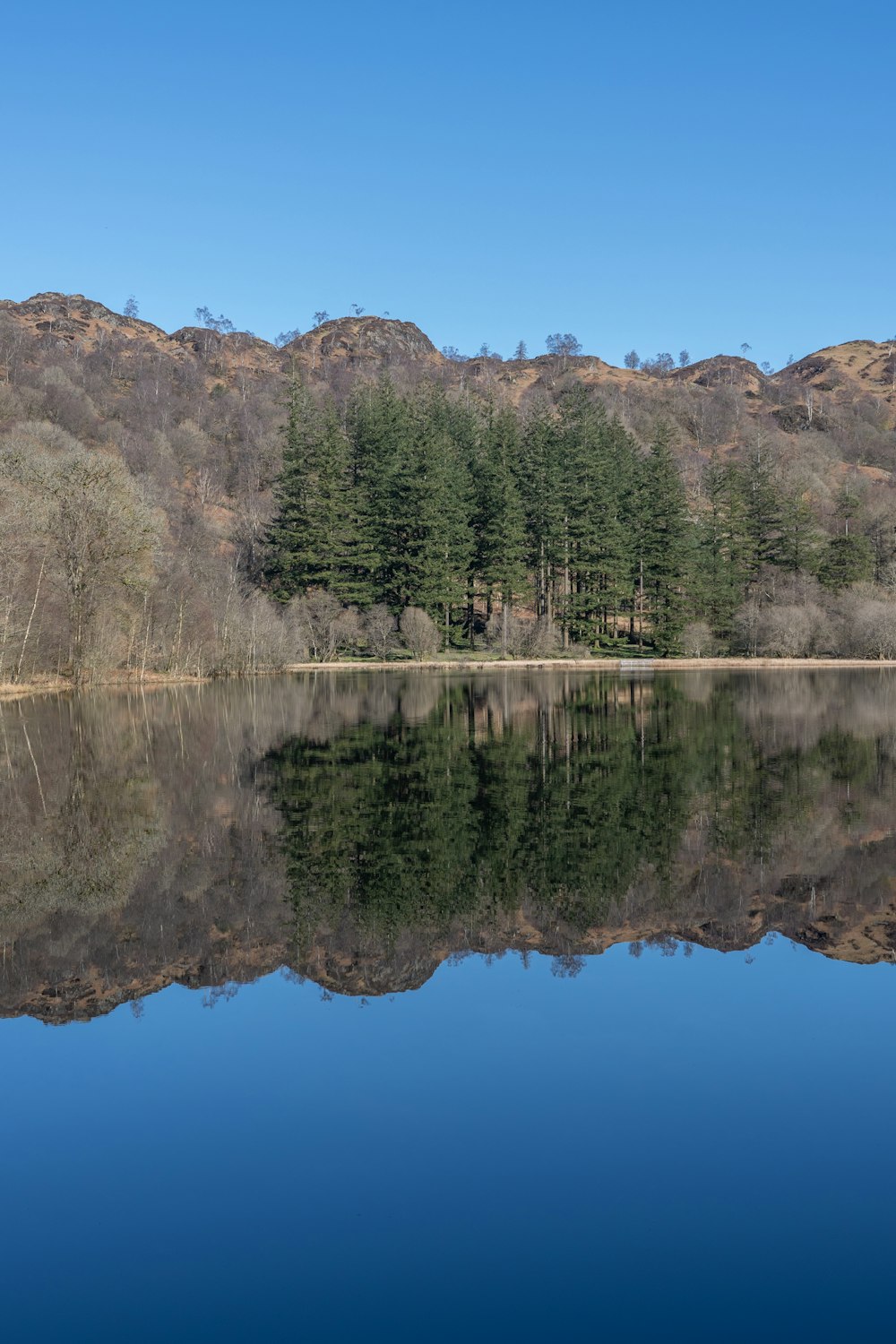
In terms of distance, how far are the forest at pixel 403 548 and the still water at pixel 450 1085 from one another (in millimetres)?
30041

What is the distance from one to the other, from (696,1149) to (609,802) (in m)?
10.8

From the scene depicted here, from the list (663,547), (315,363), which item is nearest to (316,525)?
(663,547)

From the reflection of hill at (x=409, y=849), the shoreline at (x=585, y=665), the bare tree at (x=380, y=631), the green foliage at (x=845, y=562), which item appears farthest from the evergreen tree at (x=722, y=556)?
the reflection of hill at (x=409, y=849)

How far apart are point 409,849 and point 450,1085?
6.45 meters

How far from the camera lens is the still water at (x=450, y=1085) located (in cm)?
496

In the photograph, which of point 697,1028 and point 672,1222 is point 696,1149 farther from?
point 697,1028

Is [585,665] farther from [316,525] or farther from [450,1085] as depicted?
[450,1085]

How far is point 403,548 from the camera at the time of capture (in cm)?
7431

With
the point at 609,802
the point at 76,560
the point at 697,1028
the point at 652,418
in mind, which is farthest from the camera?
the point at 652,418

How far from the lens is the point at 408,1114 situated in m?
6.59

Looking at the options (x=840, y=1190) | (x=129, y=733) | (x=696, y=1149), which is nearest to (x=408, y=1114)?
(x=696, y=1149)

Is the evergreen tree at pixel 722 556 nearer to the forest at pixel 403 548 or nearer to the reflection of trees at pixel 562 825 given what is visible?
the forest at pixel 403 548

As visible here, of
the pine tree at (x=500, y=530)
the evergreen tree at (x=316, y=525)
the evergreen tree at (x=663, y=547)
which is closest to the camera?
the evergreen tree at (x=316, y=525)

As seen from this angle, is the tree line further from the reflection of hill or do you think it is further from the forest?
the reflection of hill
